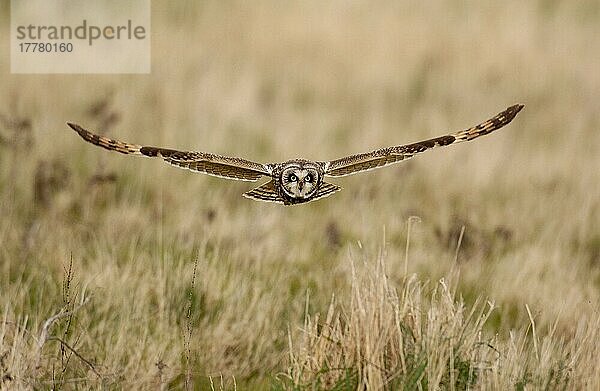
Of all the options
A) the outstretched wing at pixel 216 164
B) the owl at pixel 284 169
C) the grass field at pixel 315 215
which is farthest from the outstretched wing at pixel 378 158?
the grass field at pixel 315 215

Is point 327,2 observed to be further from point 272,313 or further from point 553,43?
point 272,313

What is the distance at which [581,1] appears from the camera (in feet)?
45.0

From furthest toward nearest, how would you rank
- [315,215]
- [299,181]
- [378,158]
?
[315,215]
[378,158]
[299,181]

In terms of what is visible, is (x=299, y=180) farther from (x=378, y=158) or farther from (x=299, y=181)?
(x=378, y=158)

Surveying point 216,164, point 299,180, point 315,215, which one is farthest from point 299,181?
point 315,215

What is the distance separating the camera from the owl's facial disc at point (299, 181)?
2.49m

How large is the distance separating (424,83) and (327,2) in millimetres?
2254

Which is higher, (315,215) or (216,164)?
(216,164)

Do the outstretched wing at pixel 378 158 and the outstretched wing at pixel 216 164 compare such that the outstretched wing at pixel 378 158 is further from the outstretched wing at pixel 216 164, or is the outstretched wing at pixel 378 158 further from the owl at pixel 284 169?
the outstretched wing at pixel 216 164

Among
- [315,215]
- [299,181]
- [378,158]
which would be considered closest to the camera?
[299,181]

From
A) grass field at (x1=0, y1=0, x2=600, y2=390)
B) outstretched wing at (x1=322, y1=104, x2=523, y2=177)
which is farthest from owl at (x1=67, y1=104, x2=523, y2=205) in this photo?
grass field at (x1=0, y1=0, x2=600, y2=390)

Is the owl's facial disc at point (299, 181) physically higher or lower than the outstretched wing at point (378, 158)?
lower

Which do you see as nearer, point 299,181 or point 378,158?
point 299,181

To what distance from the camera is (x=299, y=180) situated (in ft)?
8.25
